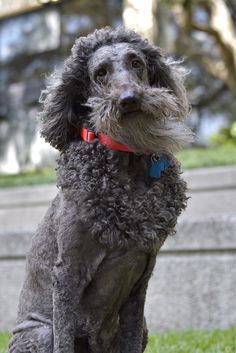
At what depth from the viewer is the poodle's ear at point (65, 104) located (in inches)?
120

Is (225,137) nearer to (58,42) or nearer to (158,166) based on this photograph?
(58,42)

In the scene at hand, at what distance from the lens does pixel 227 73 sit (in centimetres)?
1444

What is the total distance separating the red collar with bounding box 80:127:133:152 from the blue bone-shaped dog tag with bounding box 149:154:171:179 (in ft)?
0.54

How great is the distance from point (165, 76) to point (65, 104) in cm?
50

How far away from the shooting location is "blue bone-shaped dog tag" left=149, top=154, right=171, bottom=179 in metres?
3.03

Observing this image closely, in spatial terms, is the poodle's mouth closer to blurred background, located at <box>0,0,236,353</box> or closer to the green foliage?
blurred background, located at <box>0,0,236,353</box>

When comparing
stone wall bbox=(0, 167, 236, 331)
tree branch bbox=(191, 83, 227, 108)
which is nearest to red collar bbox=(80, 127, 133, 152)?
stone wall bbox=(0, 167, 236, 331)

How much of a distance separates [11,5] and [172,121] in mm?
10047

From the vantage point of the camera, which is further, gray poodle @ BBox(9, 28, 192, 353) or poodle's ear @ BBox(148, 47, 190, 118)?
poodle's ear @ BBox(148, 47, 190, 118)

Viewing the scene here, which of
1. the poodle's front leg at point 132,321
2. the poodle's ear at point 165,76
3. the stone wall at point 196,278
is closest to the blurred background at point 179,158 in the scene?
the stone wall at point 196,278

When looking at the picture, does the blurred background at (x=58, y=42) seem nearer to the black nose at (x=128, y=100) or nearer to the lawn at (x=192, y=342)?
the lawn at (x=192, y=342)

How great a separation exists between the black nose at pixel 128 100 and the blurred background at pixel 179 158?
0.78 m

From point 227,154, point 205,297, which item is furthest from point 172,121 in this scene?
point 227,154

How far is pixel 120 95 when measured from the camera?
2689mm
